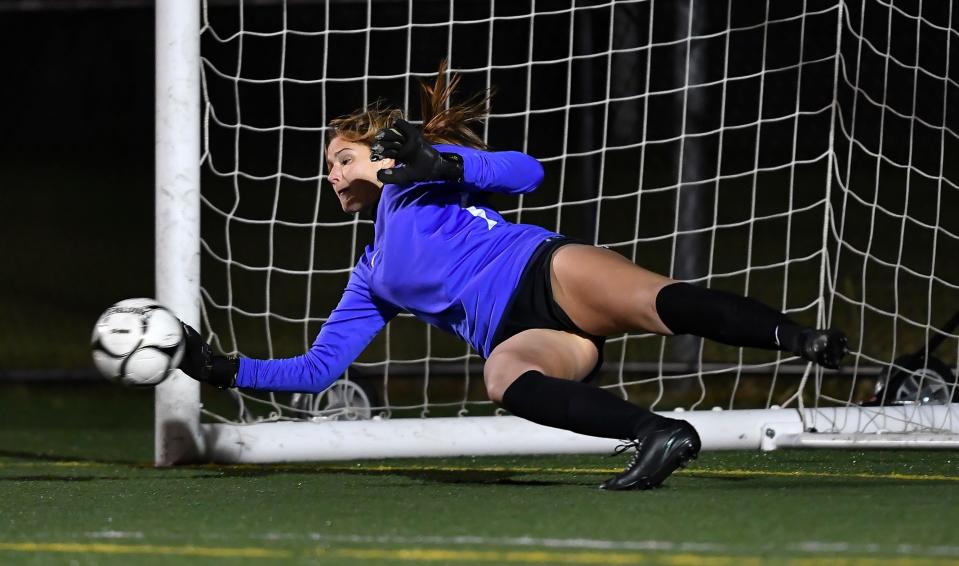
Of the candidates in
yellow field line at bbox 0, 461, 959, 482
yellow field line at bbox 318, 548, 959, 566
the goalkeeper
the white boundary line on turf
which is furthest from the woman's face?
yellow field line at bbox 318, 548, 959, 566

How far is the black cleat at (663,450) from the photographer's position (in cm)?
322

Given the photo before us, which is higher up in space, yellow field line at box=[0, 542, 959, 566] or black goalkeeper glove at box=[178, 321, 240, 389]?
black goalkeeper glove at box=[178, 321, 240, 389]

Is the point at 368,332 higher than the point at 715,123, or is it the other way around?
the point at 715,123

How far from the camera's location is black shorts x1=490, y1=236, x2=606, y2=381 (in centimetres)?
361

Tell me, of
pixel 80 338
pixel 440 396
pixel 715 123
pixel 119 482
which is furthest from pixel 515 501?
pixel 80 338

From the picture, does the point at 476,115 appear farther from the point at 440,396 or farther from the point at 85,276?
the point at 85,276

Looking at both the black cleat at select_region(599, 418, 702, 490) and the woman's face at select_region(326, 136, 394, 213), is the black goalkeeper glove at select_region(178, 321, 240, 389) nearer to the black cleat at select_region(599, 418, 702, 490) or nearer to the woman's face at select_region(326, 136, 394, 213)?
the woman's face at select_region(326, 136, 394, 213)

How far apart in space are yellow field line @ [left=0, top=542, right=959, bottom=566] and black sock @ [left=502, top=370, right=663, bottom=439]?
27.5 inches

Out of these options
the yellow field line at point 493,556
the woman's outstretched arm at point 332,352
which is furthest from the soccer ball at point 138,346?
the yellow field line at point 493,556

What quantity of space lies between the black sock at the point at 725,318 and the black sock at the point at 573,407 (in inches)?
8.4

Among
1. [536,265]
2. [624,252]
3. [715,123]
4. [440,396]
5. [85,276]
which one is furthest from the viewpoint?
[85,276]

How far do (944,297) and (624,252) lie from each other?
1.98 metres

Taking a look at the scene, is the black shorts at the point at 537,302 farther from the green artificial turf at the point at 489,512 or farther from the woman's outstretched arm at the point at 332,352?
the woman's outstretched arm at the point at 332,352

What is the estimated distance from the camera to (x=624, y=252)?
9.62m
